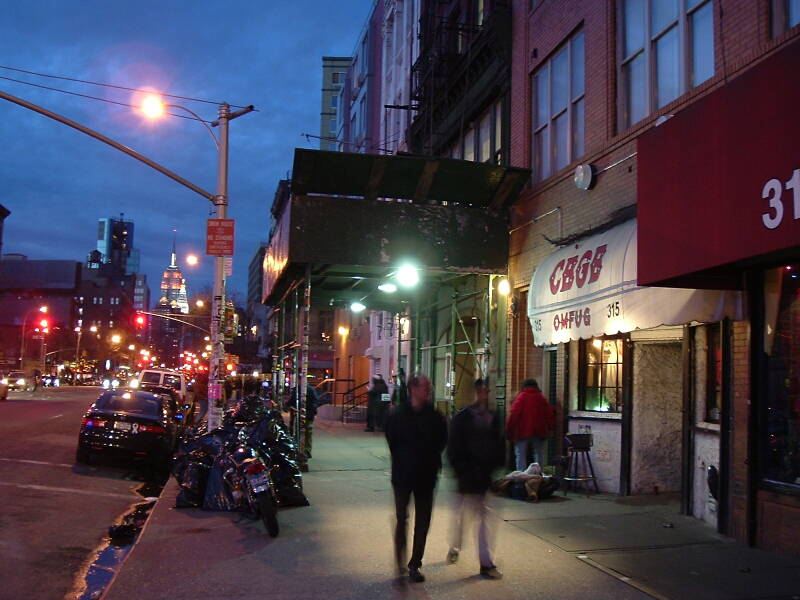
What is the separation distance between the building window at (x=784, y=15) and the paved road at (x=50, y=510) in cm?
841

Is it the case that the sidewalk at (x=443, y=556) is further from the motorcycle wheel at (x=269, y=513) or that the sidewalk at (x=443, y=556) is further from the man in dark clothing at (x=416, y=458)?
the man in dark clothing at (x=416, y=458)

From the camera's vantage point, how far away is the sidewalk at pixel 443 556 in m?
6.25

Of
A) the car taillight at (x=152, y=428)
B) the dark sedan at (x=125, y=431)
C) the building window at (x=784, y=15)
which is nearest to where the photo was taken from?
the building window at (x=784, y=15)

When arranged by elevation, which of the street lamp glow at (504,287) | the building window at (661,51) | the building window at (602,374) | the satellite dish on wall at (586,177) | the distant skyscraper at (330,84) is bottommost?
the building window at (602,374)

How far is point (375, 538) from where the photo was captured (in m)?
8.22

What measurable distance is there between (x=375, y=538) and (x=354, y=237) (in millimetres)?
5937

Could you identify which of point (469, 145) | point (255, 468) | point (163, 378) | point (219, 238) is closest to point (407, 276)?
point (219, 238)

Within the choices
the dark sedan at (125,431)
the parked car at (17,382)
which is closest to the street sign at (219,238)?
the dark sedan at (125,431)

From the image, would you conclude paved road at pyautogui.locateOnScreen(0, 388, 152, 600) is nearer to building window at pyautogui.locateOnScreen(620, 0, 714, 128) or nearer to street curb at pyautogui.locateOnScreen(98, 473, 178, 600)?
street curb at pyautogui.locateOnScreen(98, 473, 178, 600)

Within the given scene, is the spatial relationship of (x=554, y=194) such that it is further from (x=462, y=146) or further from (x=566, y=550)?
(x=566, y=550)

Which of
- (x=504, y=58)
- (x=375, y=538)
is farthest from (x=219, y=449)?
(x=504, y=58)

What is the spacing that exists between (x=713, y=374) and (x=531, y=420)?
3260 mm

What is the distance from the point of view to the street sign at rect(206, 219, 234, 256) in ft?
47.4

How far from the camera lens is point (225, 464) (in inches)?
378
